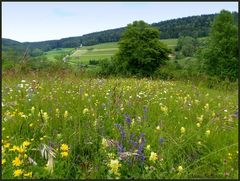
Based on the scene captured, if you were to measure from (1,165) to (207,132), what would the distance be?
2.34 m

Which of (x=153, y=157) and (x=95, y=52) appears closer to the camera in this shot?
(x=153, y=157)

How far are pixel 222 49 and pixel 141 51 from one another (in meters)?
10.7

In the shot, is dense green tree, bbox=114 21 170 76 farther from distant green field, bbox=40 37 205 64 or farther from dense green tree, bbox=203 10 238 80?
dense green tree, bbox=203 10 238 80

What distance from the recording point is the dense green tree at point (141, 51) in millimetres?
44394

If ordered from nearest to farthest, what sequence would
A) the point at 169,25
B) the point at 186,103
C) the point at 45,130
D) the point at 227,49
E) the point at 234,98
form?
the point at 45,130
the point at 186,103
the point at 234,98
the point at 227,49
the point at 169,25

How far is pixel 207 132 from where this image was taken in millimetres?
3934

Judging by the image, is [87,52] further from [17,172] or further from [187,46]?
[187,46]

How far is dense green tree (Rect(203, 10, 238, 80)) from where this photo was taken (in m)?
39.2

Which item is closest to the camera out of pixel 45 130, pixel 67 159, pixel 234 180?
pixel 234 180

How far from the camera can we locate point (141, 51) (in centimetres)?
4481

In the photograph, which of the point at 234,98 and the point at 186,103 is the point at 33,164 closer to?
the point at 186,103

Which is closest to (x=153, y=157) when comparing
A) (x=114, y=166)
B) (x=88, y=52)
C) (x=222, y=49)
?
(x=114, y=166)

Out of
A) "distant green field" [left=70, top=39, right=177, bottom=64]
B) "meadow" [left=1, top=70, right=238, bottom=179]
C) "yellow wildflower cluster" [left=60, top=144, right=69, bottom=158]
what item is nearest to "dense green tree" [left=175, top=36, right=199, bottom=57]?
→ "distant green field" [left=70, top=39, right=177, bottom=64]

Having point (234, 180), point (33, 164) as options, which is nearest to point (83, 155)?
point (33, 164)
